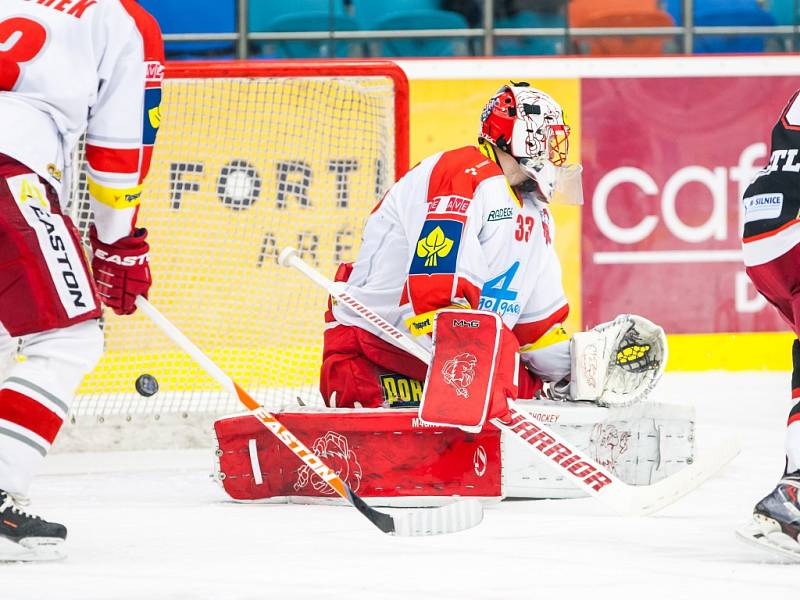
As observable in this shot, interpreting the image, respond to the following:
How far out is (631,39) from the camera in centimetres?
547

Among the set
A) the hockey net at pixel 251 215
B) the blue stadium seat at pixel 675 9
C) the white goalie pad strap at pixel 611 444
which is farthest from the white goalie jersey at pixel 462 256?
the blue stadium seat at pixel 675 9

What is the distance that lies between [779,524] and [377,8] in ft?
11.8

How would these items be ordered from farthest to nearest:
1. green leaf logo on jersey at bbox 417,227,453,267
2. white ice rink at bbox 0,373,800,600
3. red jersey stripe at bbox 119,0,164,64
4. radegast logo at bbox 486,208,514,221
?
radegast logo at bbox 486,208,514,221
green leaf logo on jersey at bbox 417,227,453,267
red jersey stripe at bbox 119,0,164,64
white ice rink at bbox 0,373,800,600

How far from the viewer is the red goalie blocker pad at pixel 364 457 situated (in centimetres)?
291

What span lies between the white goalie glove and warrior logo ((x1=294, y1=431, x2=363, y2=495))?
0.64 metres

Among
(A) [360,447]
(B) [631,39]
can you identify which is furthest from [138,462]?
(B) [631,39]

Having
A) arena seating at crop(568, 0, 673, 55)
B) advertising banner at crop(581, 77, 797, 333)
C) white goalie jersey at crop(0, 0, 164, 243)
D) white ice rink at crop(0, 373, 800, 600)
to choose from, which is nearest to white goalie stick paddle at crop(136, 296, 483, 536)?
white ice rink at crop(0, 373, 800, 600)

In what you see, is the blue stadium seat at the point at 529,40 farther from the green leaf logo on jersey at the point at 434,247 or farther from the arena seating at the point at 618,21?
the green leaf logo on jersey at the point at 434,247

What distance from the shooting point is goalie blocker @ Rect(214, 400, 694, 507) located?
292 cm

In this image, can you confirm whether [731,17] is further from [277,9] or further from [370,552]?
[370,552]

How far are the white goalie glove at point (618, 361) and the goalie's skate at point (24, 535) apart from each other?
4.54ft

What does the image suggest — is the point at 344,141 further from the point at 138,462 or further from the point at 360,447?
the point at 360,447

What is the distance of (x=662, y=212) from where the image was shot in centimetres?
512

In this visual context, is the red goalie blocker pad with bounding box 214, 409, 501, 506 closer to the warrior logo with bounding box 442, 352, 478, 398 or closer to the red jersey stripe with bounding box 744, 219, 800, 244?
the warrior logo with bounding box 442, 352, 478, 398
